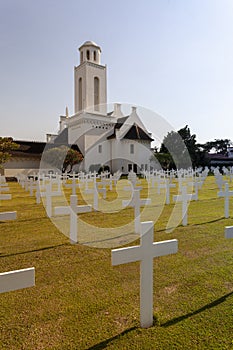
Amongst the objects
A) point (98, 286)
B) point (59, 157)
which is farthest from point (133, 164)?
point (98, 286)

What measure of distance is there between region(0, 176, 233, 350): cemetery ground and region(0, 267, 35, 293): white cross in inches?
23.8

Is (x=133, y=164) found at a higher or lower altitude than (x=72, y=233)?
higher

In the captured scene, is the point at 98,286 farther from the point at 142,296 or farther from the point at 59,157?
the point at 59,157

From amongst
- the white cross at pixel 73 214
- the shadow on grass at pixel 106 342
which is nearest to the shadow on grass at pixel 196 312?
the shadow on grass at pixel 106 342

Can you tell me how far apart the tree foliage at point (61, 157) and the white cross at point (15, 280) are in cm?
2203

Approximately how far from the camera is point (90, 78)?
35594 millimetres

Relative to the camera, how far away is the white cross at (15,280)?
1621mm

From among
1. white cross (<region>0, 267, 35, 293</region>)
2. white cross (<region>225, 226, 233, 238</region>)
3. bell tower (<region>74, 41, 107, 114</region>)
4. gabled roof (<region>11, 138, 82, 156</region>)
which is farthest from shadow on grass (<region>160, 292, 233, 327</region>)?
bell tower (<region>74, 41, 107, 114</region>)

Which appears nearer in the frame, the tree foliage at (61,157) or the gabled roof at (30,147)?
the tree foliage at (61,157)

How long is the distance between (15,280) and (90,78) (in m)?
36.8

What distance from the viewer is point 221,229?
5.20 metres

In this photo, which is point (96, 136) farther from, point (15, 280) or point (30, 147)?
point (15, 280)

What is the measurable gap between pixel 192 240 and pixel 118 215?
2690 mm

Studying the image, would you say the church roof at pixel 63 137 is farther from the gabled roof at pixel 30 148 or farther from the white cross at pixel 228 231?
the white cross at pixel 228 231
